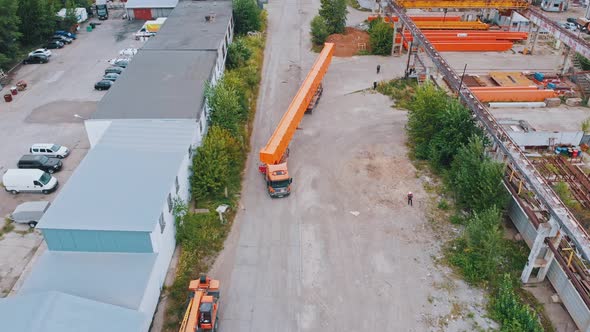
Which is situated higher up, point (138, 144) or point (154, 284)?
point (138, 144)

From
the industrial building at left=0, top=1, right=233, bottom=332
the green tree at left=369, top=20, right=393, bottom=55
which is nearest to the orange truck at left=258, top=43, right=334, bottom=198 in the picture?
the industrial building at left=0, top=1, right=233, bottom=332

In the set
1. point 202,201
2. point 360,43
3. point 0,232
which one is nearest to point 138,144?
point 202,201

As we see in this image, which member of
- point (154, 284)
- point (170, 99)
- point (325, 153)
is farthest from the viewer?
point (325, 153)

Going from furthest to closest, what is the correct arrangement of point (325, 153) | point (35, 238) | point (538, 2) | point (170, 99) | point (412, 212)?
point (538, 2)
point (325, 153)
point (170, 99)
point (412, 212)
point (35, 238)

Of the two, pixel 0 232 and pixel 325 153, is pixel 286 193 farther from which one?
pixel 0 232

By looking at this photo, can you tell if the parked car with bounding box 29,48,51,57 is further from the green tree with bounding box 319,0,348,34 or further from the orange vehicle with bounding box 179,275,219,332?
the orange vehicle with bounding box 179,275,219,332

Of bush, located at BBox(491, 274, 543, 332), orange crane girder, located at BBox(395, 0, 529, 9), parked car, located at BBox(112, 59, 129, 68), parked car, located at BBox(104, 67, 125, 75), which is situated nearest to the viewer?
bush, located at BBox(491, 274, 543, 332)
